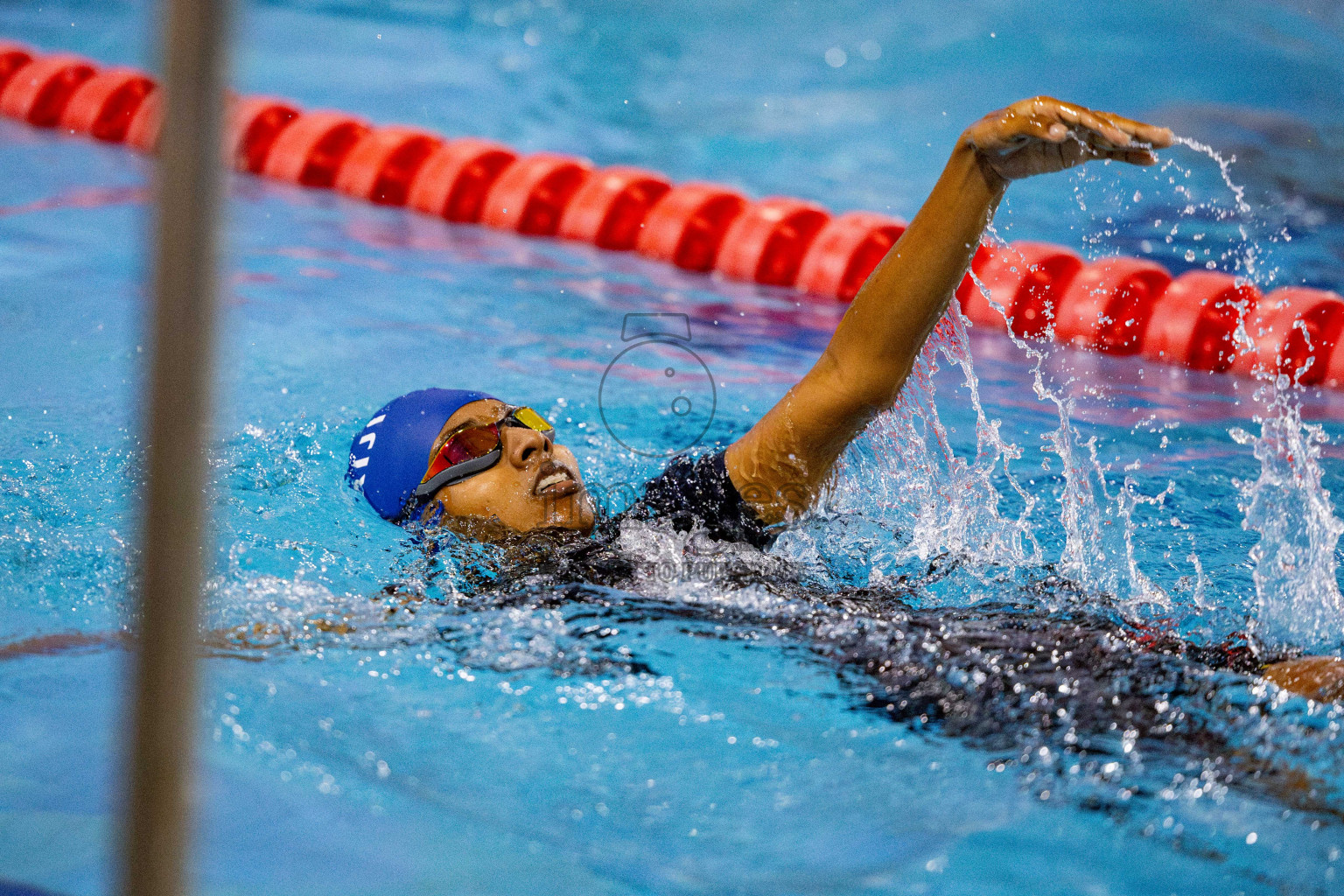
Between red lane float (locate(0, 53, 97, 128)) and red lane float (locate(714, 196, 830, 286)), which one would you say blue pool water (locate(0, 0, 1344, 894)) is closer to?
red lane float (locate(714, 196, 830, 286))

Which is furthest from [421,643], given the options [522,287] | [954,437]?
[522,287]

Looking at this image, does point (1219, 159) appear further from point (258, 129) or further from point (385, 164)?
point (258, 129)

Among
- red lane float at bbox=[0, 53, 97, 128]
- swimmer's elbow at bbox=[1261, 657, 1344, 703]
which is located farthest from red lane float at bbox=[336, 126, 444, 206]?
swimmer's elbow at bbox=[1261, 657, 1344, 703]

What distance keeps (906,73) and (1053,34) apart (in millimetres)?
1246

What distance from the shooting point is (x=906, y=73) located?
948cm

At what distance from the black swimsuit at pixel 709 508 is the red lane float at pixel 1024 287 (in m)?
2.74

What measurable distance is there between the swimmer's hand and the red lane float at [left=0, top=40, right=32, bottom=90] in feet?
24.1

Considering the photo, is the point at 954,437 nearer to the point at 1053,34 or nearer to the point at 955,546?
the point at 955,546

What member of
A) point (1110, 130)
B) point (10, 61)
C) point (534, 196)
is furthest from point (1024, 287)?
point (10, 61)

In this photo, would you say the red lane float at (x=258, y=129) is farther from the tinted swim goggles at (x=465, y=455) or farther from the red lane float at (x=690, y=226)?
the tinted swim goggles at (x=465, y=455)

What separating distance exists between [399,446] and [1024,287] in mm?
3242

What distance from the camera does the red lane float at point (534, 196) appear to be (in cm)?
592

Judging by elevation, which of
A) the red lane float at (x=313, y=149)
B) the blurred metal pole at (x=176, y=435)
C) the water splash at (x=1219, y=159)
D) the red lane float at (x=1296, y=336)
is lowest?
the blurred metal pole at (x=176, y=435)

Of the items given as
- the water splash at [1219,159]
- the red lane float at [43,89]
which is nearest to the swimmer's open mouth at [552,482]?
the water splash at [1219,159]
